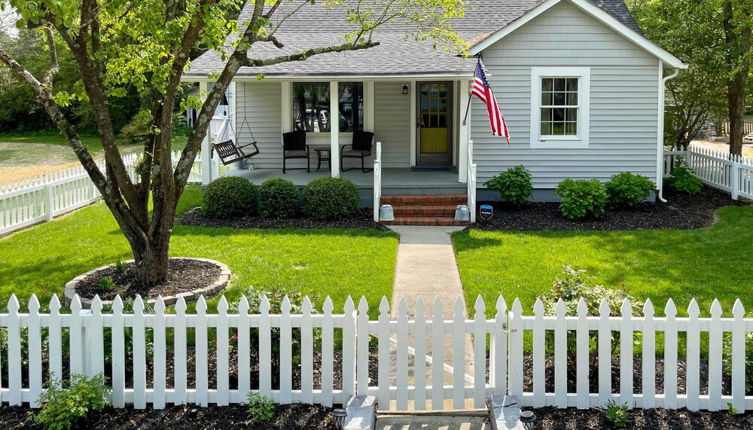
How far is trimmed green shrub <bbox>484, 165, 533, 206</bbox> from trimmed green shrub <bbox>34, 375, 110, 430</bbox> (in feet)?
37.6

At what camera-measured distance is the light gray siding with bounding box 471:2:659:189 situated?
17062 millimetres

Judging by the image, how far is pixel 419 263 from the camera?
39.0ft

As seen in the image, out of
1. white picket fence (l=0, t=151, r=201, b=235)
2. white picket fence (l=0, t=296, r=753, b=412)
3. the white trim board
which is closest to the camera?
white picket fence (l=0, t=296, r=753, b=412)

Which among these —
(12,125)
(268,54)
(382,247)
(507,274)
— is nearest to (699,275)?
(507,274)

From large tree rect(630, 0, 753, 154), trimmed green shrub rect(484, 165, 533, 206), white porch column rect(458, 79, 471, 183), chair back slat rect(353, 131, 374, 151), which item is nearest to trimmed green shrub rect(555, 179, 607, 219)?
trimmed green shrub rect(484, 165, 533, 206)

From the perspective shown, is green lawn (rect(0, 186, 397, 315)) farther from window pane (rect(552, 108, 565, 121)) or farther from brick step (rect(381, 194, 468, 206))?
window pane (rect(552, 108, 565, 121))

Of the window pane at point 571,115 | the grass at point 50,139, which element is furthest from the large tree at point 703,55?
the grass at point 50,139

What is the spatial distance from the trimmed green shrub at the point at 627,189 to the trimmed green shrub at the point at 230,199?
23.4ft

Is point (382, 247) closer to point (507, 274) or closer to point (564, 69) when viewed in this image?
point (507, 274)

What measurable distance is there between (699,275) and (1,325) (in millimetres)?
8564

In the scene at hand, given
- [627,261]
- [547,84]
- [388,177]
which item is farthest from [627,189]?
[388,177]

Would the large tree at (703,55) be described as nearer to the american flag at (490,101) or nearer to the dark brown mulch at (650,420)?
the american flag at (490,101)

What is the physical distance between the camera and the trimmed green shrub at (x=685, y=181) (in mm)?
18406

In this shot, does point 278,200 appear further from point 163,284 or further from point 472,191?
point 163,284
